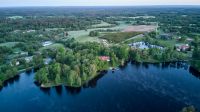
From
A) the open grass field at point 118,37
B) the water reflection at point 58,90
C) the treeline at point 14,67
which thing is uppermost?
the open grass field at point 118,37

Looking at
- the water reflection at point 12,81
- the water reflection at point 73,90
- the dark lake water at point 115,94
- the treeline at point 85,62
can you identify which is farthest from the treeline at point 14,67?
the water reflection at point 73,90

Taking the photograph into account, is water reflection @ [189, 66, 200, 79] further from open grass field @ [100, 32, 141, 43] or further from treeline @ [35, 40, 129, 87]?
open grass field @ [100, 32, 141, 43]

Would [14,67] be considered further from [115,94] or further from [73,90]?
[115,94]

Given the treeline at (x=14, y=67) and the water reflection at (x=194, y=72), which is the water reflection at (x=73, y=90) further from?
the water reflection at (x=194, y=72)

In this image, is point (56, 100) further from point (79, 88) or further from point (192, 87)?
point (192, 87)

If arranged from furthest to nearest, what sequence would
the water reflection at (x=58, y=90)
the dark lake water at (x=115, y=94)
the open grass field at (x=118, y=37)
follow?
the open grass field at (x=118, y=37) → the water reflection at (x=58, y=90) → the dark lake water at (x=115, y=94)

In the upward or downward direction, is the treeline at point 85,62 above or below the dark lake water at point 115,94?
above

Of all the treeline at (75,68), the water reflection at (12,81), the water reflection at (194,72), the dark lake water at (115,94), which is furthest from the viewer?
the water reflection at (194,72)

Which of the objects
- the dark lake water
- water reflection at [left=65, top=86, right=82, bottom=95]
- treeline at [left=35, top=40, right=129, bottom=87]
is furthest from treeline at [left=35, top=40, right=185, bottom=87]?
the dark lake water

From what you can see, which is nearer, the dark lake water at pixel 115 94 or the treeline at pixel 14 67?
the dark lake water at pixel 115 94
